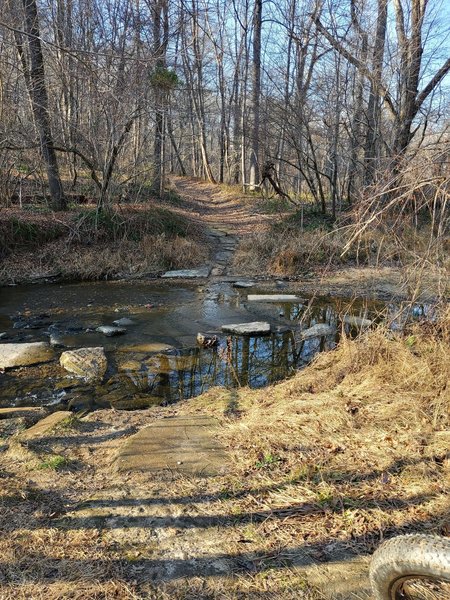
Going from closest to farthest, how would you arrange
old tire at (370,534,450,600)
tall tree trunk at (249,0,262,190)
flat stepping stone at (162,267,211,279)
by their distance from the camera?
old tire at (370,534,450,600)
flat stepping stone at (162,267,211,279)
tall tree trunk at (249,0,262,190)

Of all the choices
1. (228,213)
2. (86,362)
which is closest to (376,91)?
(228,213)

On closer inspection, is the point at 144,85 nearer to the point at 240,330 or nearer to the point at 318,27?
the point at 318,27

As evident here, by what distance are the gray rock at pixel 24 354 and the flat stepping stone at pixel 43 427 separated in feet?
6.55

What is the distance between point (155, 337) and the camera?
719 cm

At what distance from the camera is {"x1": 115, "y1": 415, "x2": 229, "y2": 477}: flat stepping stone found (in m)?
3.26

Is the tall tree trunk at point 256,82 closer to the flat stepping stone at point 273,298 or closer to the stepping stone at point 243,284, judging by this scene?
the stepping stone at point 243,284

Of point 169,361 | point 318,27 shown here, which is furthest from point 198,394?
point 318,27

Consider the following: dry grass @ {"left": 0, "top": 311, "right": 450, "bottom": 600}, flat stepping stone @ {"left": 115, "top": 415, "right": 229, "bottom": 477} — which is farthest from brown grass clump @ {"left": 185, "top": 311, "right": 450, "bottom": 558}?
flat stepping stone @ {"left": 115, "top": 415, "right": 229, "bottom": 477}

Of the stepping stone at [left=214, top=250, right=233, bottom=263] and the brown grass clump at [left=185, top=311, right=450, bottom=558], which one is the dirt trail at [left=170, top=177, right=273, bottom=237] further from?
the brown grass clump at [left=185, top=311, right=450, bottom=558]

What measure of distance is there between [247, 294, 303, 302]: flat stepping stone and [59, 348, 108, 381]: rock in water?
13.0ft

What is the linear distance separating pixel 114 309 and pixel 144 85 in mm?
6174

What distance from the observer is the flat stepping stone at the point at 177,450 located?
3260mm

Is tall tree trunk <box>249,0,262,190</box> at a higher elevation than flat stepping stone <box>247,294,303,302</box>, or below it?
higher

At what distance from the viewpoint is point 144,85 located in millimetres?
11125
